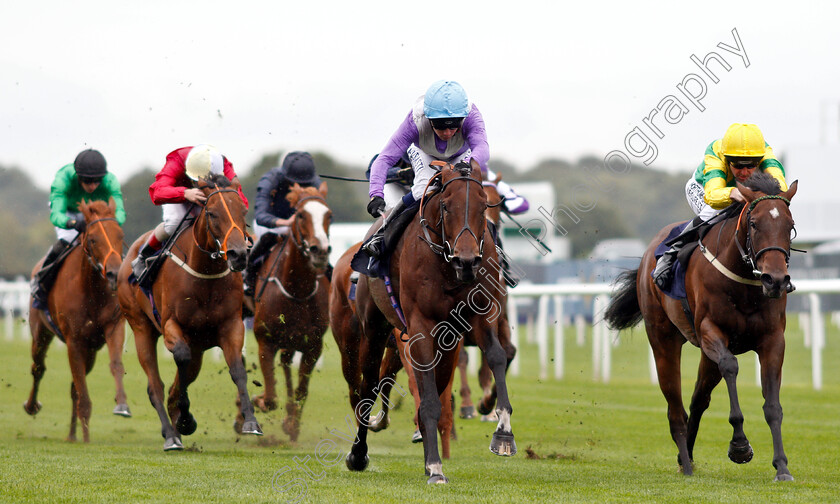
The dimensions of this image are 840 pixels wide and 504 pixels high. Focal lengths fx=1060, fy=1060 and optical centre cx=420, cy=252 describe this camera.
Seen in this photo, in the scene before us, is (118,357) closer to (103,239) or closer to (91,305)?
(91,305)

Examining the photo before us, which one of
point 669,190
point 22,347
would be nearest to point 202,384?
point 22,347

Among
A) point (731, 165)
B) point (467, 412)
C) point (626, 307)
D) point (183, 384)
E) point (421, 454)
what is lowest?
point (467, 412)

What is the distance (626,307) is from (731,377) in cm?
207

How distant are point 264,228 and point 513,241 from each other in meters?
19.6

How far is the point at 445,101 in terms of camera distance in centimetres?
591

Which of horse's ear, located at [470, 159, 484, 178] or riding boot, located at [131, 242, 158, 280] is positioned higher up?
horse's ear, located at [470, 159, 484, 178]

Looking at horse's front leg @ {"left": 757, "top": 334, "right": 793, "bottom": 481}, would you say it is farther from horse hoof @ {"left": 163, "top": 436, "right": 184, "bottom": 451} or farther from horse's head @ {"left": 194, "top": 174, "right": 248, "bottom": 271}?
horse hoof @ {"left": 163, "top": 436, "right": 184, "bottom": 451}

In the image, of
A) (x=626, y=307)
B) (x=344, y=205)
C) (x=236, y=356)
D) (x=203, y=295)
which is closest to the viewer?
(x=236, y=356)

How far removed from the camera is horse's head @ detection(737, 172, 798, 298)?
546 cm

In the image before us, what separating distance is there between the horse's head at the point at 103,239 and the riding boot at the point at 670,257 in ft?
13.8

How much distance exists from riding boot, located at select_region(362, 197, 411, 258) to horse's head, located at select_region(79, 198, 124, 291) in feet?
9.69

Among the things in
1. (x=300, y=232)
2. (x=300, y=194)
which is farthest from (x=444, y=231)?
(x=300, y=194)

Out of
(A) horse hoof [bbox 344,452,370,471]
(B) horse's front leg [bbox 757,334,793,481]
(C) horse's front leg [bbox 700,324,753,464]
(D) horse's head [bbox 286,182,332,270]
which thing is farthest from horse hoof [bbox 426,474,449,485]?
(D) horse's head [bbox 286,182,332,270]

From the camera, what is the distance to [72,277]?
29.2ft
